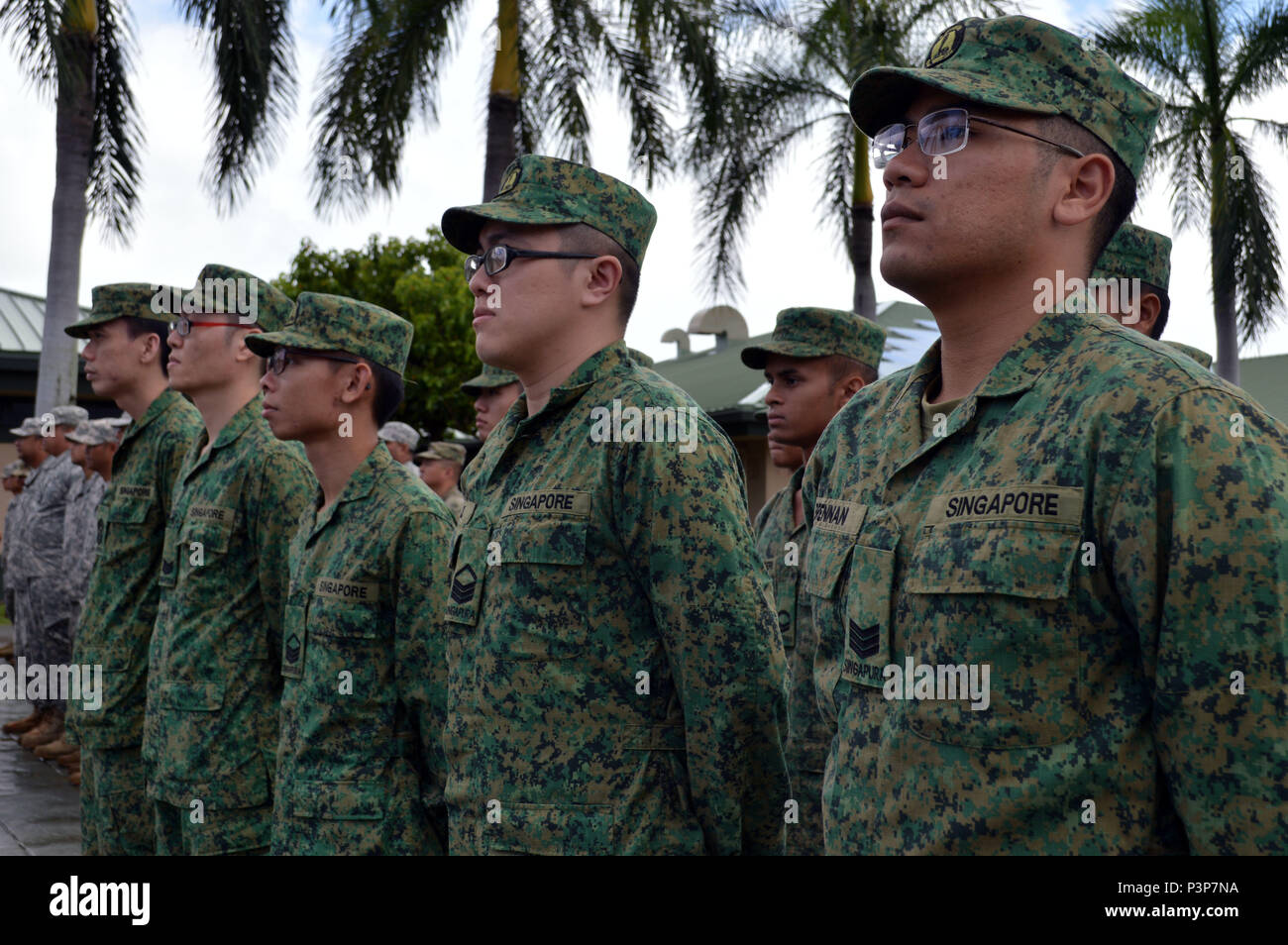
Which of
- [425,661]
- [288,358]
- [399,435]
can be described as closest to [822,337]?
[288,358]

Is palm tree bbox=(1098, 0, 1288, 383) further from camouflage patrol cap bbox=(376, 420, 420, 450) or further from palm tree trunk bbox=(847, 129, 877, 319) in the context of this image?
camouflage patrol cap bbox=(376, 420, 420, 450)

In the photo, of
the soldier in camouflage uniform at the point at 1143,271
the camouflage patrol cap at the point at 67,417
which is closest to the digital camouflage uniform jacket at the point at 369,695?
the soldier in camouflage uniform at the point at 1143,271

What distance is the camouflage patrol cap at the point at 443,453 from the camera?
35.0 ft

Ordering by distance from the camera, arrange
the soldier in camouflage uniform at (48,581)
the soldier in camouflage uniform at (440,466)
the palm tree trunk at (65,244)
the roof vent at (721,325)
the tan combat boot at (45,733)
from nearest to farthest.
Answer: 1. the tan combat boot at (45,733)
2. the soldier in camouflage uniform at (48,581)
3. the soldier in camouflage uniform at (440,466)
4. the palm tree trunk at (65,244)
5. the roof vent at (721,325)

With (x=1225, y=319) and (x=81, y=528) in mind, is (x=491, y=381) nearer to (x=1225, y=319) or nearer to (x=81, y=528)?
(x=81, y=528)

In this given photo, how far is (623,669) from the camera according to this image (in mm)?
2555

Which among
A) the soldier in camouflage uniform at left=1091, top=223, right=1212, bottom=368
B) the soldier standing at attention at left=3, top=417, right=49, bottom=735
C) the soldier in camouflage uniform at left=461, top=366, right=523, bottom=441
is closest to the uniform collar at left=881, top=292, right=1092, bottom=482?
the soldier in camouflage uniform at left=1091, top=223, right=1212, bottom=368

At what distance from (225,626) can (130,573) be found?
865 millimetres

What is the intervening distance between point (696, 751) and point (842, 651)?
2.07ft

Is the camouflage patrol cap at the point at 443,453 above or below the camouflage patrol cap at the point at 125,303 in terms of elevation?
above

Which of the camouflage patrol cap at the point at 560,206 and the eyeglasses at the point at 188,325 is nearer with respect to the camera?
the camouflage patrol cap at the point at 560,206

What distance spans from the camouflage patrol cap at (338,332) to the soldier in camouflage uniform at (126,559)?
973mm

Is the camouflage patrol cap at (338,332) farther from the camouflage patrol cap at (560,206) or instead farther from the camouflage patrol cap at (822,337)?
the camouflage patrol cap at (822,337)

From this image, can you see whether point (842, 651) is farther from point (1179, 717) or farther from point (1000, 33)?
point (1000, 33)
